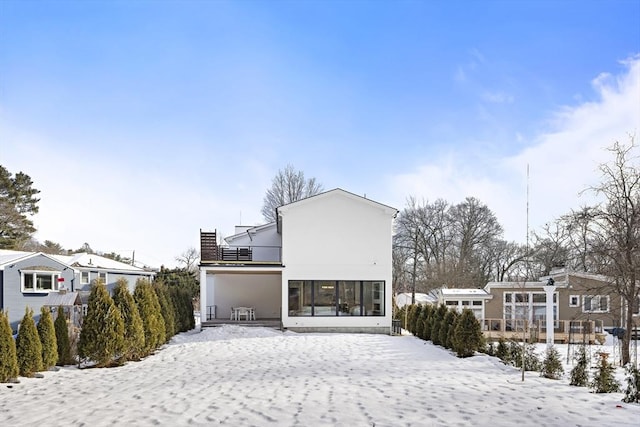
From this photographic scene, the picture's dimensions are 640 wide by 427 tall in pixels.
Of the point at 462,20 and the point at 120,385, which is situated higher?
the point at 462,20

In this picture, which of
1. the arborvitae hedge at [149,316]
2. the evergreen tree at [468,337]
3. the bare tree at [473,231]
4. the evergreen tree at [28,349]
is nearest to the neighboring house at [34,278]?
the arborvitae hedge at [149,316]

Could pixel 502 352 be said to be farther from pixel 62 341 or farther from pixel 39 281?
pixel 39 281

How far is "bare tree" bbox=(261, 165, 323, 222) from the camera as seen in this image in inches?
1411

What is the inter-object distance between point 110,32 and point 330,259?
443 inches

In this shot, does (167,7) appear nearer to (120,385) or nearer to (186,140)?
(186,140)

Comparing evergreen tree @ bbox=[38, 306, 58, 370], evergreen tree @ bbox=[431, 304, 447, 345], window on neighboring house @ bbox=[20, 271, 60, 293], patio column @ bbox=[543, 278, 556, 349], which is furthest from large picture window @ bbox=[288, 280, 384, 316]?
window on neighboring house @ bbox=[20, 271, 60, 293]

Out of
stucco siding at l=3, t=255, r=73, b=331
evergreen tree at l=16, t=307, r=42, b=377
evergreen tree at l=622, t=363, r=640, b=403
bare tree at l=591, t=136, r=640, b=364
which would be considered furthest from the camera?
stucco siding at l=3, t=255, r=73, b=331

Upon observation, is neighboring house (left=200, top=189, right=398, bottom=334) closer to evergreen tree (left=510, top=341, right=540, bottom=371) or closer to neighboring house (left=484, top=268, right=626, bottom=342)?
neighboring house (left=484, top=268, right=626, bottom=342)

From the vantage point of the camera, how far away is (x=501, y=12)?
1145cm

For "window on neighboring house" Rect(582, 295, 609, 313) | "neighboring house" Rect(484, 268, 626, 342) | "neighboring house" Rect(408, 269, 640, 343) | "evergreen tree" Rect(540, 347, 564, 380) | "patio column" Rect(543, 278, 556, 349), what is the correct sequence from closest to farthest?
"evergreen tree" Rect(540, 347, 564, 380), "patio column" Rect(543, 278, 556, 349), "window on neighboring house" Rect(582, 295, 609, 313), "neighboring house" Rect(408, 269, 640, 343), "neighboring house" Rect(484, 268, 626, 342)

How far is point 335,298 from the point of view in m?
18.2

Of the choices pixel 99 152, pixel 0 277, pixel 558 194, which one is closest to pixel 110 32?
pixel 99 152

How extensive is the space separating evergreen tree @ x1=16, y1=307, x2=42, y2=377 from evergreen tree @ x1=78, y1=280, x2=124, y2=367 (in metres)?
1.23

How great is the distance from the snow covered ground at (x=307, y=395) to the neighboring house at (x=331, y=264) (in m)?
6.33
